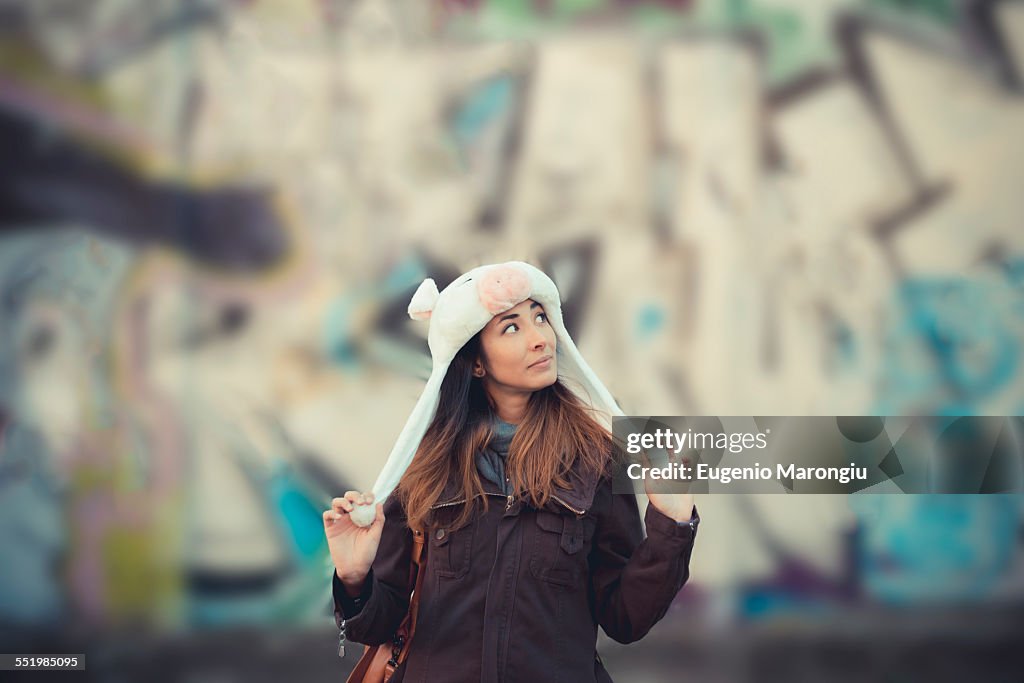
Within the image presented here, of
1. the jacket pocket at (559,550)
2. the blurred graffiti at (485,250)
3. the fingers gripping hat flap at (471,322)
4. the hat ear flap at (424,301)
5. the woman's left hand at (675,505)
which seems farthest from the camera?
the blurred graffiti at (485,250)

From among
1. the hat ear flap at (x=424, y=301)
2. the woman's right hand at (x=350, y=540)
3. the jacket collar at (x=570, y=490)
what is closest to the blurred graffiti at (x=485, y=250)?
the hat ear flap at (x=424, y=301)

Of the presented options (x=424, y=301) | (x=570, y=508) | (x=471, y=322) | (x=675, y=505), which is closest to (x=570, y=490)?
(x=570, y=508)

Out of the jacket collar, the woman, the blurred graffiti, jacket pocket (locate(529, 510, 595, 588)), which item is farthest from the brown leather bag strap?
the blurred graffiti

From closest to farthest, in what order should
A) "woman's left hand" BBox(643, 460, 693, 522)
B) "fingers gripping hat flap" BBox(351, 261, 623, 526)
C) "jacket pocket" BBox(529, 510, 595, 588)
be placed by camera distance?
"woman's left hand" BBox(643, 460, 693, 522) < "jacket pocket" BBox(529, 510, 595, 588) < "fingers gripping hat flap" BBox(351, 261, 623, 526)

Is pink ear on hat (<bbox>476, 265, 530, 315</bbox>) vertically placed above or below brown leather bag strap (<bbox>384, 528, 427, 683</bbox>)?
above

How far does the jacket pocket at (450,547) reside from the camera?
93.9 inches

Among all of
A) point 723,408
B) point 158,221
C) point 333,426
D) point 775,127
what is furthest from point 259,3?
point 723,408

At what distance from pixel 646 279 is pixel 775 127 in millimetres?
983

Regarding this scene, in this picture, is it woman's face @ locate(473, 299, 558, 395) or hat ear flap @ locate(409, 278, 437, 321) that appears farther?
hat ear flap @ locate(409, 278, 437, 321)

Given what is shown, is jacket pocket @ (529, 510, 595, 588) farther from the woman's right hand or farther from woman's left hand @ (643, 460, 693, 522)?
the woman's right hand

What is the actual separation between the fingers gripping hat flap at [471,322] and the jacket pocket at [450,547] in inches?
5.6

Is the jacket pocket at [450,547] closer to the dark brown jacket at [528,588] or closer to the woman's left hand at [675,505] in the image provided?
the dark brown jacket at [528,588]

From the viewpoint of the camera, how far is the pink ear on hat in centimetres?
A: 248

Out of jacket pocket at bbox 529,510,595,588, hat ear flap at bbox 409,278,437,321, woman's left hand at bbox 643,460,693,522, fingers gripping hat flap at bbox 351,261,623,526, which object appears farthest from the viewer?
hat ear flap at bbox 409,278,437,321
